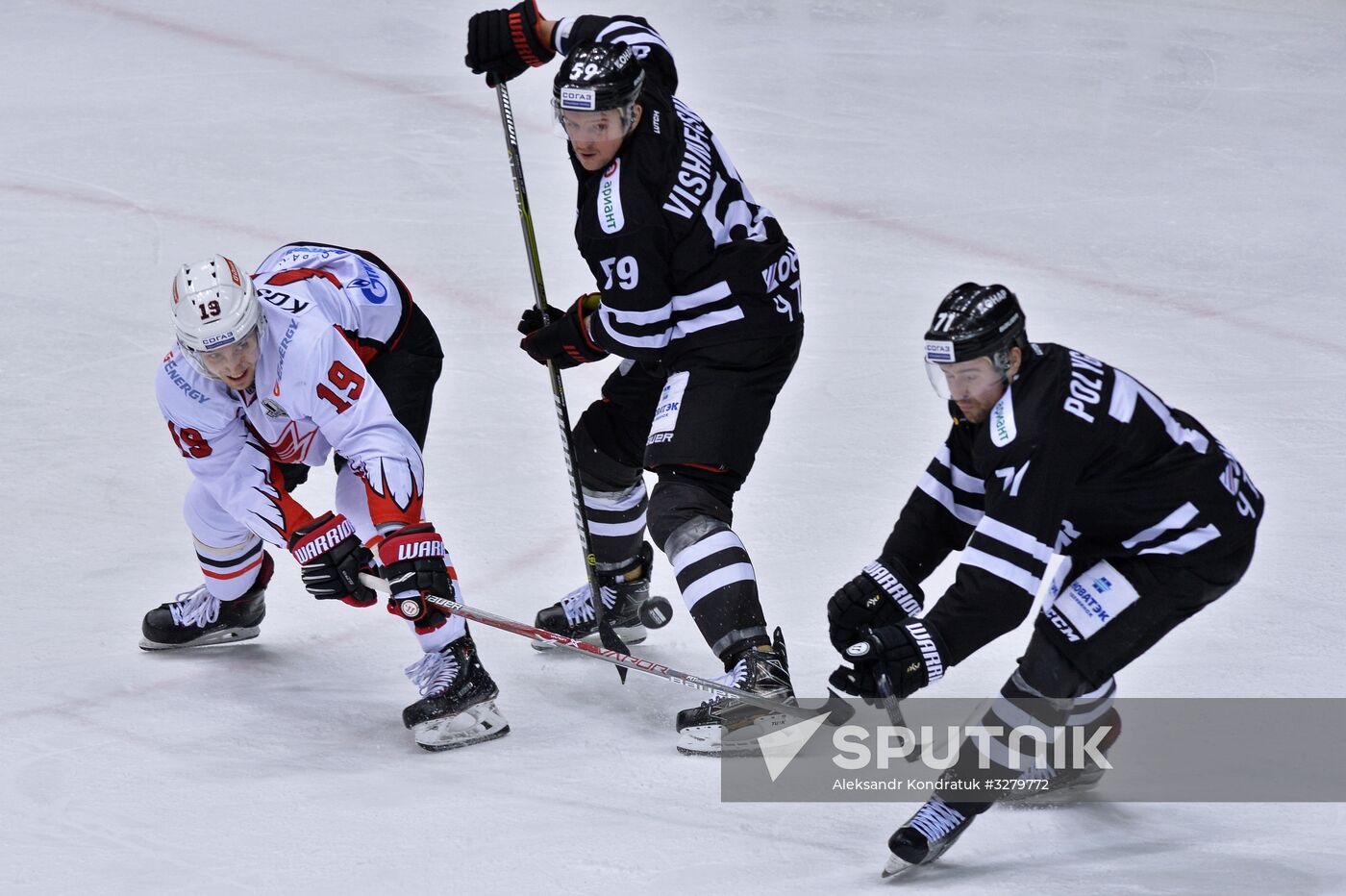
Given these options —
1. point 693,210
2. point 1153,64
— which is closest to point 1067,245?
point 1153,64

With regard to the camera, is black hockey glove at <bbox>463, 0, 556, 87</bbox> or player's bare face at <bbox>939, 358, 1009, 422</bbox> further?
black hockey glove at <bbox>463, 0, 556, 87</bbox>

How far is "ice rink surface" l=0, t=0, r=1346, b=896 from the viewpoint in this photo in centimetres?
288

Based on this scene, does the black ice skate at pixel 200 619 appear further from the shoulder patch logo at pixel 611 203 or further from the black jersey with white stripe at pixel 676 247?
the shoulder patch logo at pixel 611 203

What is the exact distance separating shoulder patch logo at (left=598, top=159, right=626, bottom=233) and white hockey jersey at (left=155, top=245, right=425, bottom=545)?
1.98ft

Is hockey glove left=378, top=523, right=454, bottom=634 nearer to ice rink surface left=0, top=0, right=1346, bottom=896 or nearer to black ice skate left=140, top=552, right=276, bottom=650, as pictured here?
ice rink surface left=0, top=0, right=1346, bottom=896

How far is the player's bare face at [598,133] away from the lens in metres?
3.26

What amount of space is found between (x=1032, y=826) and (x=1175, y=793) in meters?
A: 0.34

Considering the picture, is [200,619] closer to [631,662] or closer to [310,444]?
[310,444]

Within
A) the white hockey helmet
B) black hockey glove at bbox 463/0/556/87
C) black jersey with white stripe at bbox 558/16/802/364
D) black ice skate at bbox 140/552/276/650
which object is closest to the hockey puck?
black jersey with white stripe at bbox 558/16/802/364

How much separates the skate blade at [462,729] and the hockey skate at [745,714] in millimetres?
407

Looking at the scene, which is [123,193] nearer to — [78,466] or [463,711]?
[78,466]

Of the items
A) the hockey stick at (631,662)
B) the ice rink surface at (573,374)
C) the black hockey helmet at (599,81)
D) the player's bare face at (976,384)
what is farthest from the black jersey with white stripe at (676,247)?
the ice rink surface at (573,374)

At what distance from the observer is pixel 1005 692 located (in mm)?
2920

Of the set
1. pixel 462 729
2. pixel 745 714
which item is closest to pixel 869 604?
pixel 745 714
